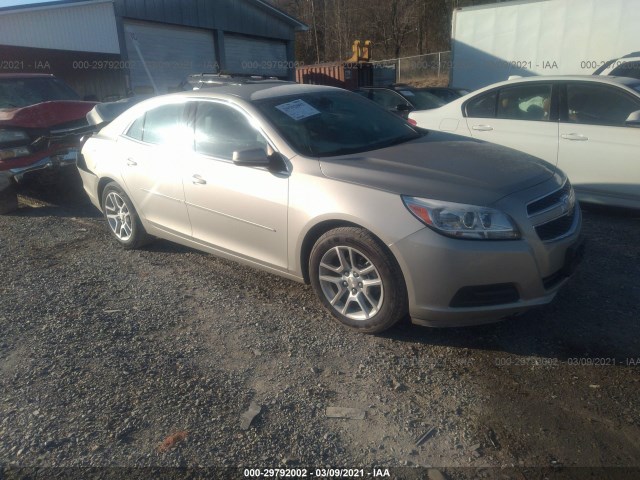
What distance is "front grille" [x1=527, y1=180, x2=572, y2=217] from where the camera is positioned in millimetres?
3139

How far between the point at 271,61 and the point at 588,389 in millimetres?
20784

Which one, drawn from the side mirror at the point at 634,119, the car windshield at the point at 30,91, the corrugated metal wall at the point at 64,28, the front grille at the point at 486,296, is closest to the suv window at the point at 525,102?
the side mirror at the point at 634,119

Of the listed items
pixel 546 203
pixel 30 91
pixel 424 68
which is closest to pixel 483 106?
pixel 546 203

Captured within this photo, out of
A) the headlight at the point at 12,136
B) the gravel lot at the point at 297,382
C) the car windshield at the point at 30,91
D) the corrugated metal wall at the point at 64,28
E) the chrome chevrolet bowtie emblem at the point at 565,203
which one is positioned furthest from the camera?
the corrugated metal wall at the point at 64,28

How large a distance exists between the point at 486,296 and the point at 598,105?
11.8 ft

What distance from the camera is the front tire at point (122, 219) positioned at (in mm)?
5066

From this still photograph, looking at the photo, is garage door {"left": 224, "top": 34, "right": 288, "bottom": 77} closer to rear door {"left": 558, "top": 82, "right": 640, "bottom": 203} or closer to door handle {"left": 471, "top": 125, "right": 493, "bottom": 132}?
door handle {"left": 471, "top": 125, "right": 493, "bottom": 132}

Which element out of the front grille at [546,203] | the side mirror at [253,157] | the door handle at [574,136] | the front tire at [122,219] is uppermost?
the side mirror at [253,157]

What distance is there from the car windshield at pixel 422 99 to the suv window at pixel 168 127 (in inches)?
288

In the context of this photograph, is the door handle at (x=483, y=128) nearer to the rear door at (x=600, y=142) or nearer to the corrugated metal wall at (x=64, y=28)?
the rear door at (x=600, y=142)

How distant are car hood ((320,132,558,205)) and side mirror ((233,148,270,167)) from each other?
404 mm

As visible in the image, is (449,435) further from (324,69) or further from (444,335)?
(324,69)

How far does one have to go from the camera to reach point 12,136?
6680mm

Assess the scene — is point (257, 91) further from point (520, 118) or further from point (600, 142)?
point (600, 142)
